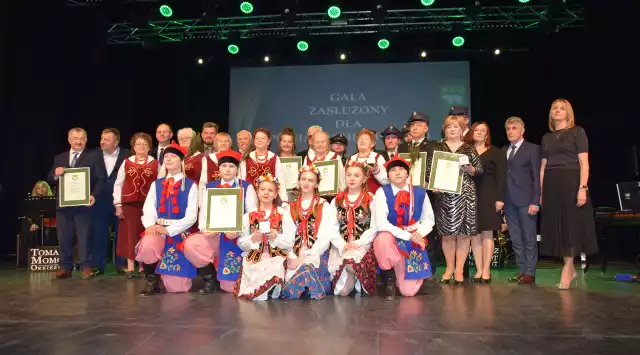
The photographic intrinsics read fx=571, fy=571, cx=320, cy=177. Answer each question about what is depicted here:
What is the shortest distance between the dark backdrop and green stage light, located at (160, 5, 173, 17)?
1019 millimetres

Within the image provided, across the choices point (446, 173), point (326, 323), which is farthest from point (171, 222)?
point (446, 173)

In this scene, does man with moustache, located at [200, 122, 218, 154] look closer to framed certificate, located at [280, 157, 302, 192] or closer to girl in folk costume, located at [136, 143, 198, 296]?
framed certificate, located at [280, 157, 302, 192]

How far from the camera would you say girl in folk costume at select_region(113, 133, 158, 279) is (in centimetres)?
634

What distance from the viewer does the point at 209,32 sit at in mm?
10797

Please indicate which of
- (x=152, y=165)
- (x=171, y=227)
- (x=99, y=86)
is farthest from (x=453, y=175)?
(x=99, y=86)

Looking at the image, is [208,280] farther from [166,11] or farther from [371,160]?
[166,11]

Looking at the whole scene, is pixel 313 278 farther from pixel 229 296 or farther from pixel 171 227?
pixel 171 227

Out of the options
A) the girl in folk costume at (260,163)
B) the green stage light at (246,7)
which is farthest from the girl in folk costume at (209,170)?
the green stage light at (246,7)

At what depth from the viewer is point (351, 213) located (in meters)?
5.18

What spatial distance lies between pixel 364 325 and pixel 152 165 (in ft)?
12.0

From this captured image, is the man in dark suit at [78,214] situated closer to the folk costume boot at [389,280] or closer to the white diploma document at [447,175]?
the folk costume boot at [389,280]

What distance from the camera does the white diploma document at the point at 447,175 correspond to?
557 cm

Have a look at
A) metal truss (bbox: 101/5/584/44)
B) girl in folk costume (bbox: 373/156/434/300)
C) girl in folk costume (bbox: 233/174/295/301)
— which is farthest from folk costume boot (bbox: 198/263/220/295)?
metal truss (bbox: 101/5/584/44)

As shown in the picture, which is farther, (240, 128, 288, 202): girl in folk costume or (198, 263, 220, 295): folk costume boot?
(240, 128, 288, 202): girl in folk costume
